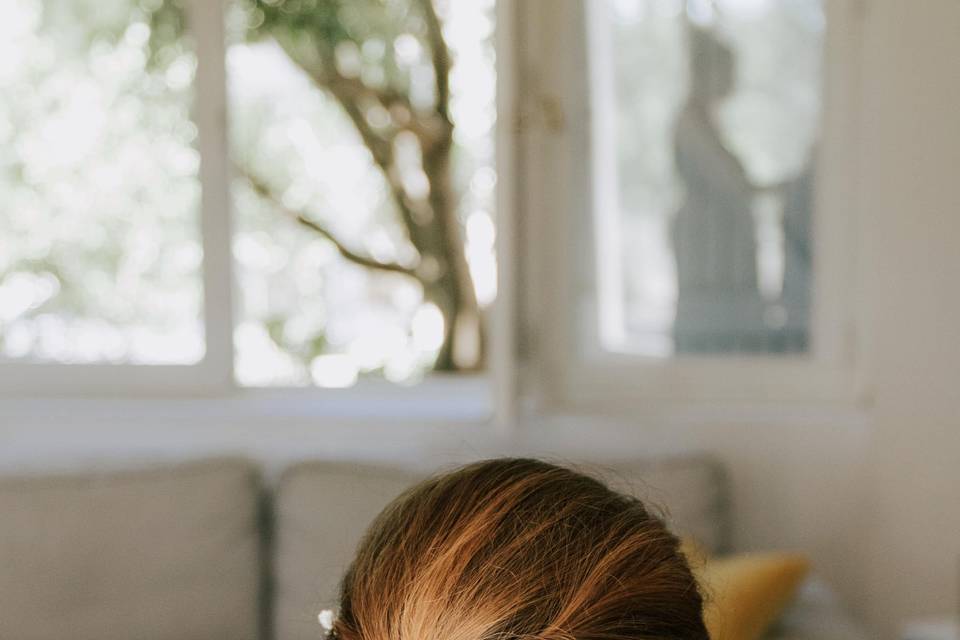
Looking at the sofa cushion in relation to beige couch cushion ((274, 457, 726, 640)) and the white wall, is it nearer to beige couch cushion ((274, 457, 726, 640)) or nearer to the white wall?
beige couch cushion ((274, 457, 726, 640))

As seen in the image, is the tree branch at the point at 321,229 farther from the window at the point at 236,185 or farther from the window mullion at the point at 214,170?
the window mullion at the point at 214,170

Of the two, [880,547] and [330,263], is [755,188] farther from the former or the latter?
[330,263]

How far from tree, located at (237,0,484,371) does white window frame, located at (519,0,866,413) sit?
537 millimetres

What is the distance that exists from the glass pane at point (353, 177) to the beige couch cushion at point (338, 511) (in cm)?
58

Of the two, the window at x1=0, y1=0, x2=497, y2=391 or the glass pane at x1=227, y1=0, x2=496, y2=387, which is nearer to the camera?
→ the window at x1=0, y1=0, x2=497, y2=391

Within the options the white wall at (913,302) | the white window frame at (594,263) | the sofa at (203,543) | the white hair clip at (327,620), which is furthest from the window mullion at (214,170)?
the white hair clip at (327,620)

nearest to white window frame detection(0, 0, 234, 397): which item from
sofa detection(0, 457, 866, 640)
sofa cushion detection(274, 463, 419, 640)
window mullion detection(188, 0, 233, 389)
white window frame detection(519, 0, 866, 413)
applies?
window mullion detection(188, 0, 233, 389)

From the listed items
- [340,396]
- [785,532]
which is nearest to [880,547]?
[785,532]

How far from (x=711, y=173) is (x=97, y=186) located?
1.57 metres

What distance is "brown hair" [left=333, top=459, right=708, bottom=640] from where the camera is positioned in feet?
1.91

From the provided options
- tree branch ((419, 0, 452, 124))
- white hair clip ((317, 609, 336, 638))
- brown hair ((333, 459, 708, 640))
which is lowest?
white hair clip ((317, 609, 336, 638))

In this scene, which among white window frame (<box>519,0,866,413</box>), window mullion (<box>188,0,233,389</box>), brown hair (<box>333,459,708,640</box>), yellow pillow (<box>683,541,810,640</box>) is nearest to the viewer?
brown hair (<box>333,459,708,640</box>)

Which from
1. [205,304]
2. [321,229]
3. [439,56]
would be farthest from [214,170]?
[439,56]

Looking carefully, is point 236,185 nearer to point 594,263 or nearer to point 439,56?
point 439,56
